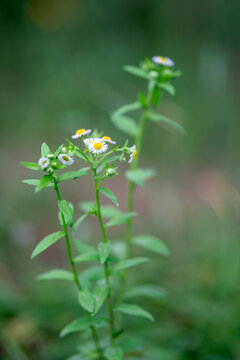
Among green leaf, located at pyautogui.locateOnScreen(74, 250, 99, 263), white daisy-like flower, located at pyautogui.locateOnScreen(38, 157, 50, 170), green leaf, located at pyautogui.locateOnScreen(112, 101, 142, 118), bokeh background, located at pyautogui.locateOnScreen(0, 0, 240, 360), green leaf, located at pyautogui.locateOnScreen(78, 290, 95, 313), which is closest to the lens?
white daisy-like flower, located at pyautogui.locateOnScreen(38, 157, 50, 170)

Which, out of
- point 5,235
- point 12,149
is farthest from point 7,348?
point 12,149

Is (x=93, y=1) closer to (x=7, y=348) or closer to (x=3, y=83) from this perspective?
(x=3, y=83)

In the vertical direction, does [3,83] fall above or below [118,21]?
below

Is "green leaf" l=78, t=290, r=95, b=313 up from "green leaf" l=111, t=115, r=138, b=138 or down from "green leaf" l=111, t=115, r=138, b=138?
down

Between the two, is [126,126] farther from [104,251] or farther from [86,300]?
[86,300]

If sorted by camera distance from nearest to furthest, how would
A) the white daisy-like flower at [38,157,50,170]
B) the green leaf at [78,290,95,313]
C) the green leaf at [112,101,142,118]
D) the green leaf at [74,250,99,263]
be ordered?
1. the white daisy-like flower at [38,157,50,170]
2. the green leaf at [78,290,95,313]
3. the green leaf at [74,250,99,263]
4. the green leaf at [112,101,142,118]

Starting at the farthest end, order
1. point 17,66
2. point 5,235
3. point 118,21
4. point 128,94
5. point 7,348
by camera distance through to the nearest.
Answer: point 118,21 → point 17,66 → point 128,94 → point 5,235 → point 7,348

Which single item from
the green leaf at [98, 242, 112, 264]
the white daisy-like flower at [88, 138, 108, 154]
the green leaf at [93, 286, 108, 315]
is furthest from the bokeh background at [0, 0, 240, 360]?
the white daisy-like flower at [88, 138, 108, 154]

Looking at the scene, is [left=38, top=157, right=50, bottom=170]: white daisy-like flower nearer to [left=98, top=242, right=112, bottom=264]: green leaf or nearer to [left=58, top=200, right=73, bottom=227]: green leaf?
[left=58, top=200, right=73, bottom=227]: green leaf
